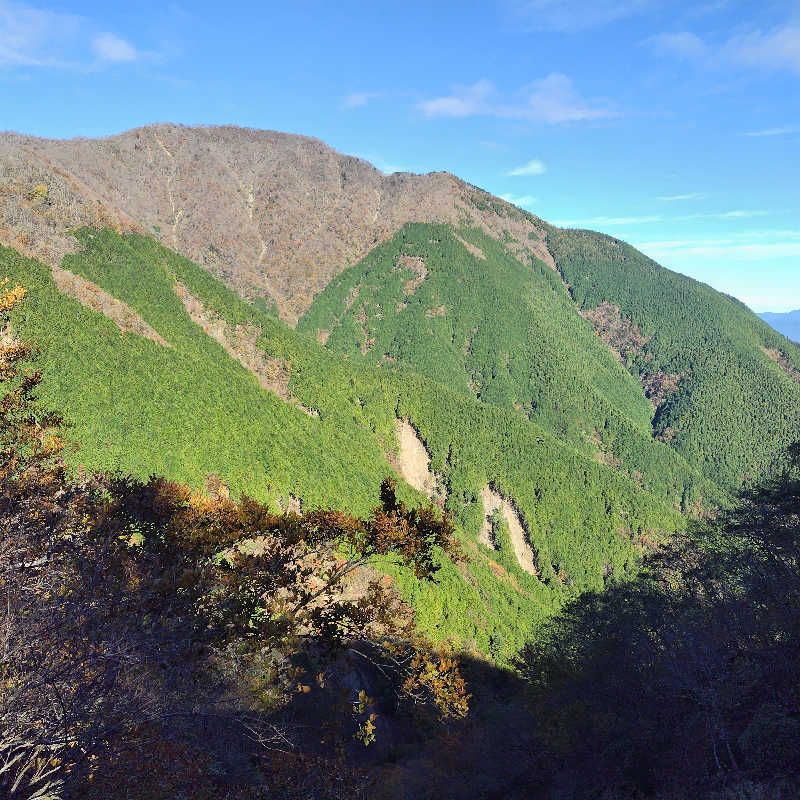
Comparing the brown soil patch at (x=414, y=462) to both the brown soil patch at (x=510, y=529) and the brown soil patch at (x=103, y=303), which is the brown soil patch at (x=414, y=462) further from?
the brown soil patch at (x=103, y=303)

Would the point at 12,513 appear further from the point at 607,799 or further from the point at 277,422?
the point at 277,422

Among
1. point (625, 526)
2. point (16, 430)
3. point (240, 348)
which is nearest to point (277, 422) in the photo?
point (240, 348)

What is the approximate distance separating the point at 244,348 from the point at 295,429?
95.8 ft

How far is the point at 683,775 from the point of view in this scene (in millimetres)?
19438

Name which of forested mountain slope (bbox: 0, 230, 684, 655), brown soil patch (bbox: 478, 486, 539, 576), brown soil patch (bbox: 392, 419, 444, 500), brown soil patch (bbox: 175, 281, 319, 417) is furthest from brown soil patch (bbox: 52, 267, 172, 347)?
brown soil patch (bbox: 478, 486, 539, 576)

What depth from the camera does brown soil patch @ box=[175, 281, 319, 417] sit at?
117 metres

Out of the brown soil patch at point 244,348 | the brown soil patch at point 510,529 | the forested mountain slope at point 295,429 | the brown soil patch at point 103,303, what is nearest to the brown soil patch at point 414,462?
the forested mountain slope at point 295,429

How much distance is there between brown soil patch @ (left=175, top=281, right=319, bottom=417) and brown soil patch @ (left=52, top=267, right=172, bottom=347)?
19771 millimetres

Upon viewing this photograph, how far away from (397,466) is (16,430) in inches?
4610

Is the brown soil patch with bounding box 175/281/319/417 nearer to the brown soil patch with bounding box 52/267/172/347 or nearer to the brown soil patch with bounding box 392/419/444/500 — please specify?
the brown soil patch with bounding box 52/267/172/347

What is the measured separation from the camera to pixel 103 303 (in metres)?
93.9

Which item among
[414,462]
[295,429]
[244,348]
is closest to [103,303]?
[244,348]

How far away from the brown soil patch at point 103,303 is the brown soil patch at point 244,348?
64.9 feet

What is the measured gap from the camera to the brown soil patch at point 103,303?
9112 cm
